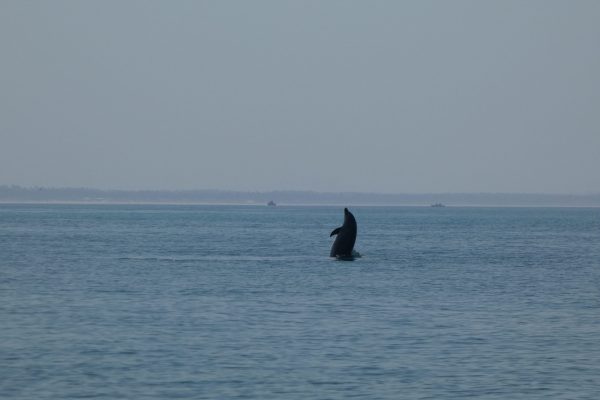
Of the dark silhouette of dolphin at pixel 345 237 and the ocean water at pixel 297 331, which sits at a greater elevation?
the dark silhouette of dolphin at pixel 345 237

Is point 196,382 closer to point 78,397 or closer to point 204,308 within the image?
point 78,397

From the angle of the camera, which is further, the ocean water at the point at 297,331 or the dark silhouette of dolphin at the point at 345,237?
the dark silhouette of dolphin at the point at 345,237

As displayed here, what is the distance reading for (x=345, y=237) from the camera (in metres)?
57.7

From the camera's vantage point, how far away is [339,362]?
24.0 metres

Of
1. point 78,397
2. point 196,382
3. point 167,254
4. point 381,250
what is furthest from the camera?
point 381,250

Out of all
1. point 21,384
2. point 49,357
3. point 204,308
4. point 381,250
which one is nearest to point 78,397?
point 21,384

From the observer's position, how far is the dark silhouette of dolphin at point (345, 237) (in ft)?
180

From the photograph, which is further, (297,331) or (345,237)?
(345,237)

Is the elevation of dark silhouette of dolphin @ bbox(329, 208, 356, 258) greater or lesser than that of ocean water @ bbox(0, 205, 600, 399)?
greater

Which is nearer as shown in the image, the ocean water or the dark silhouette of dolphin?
the ocean water

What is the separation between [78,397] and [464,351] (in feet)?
31.7

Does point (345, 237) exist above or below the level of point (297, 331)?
above

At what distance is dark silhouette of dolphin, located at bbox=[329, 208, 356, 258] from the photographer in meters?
54.7

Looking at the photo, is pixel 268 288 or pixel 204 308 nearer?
pixel 204 308
